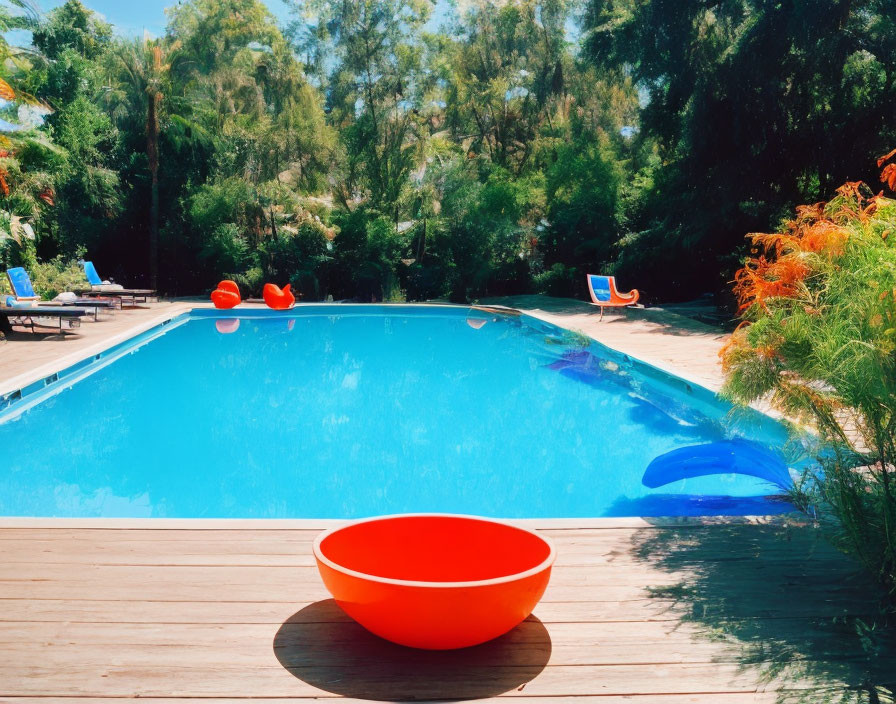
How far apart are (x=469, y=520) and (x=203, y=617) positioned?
0.96 meters

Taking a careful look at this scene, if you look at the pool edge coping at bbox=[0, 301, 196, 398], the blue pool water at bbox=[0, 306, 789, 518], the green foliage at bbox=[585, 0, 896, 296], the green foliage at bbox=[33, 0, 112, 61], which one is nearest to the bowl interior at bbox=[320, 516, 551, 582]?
the blue pool water at bbox=[0, 306, 789, 518]

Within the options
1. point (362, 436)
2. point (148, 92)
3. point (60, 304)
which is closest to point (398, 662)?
point (362, 436)

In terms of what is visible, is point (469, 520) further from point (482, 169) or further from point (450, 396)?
point (482, 169)

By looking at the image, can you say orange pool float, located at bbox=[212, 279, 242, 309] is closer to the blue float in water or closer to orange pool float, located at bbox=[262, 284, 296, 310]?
orange pool float, located at bbox=[262, 284, 296, 310]

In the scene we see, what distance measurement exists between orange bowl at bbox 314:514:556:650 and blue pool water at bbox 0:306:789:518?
2.06 m

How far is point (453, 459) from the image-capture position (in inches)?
254

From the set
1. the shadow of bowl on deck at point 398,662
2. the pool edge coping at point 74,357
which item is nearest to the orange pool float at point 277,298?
the pool edge coping at point 74,357

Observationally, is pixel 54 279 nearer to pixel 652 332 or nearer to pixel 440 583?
pixel 652 332

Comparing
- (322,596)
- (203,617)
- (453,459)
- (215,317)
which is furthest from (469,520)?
(215,317)

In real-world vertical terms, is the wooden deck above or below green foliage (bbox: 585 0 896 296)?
below

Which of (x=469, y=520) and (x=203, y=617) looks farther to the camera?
(x=469, y=520)

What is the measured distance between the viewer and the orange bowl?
2326 millimetres

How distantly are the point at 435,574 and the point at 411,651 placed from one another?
0.49 metres

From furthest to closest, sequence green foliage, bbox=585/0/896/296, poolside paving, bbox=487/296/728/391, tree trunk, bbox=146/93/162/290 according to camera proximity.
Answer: tree trunk, bbox=146/93/162/290 < green foliage, bbox=585/0/896/296 < poolside paving, bbox=487/296/728/391
